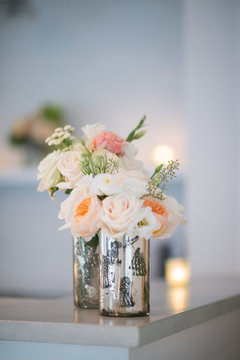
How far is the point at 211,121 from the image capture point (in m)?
3.12

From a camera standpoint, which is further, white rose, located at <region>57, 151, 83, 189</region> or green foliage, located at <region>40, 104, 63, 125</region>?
green foliage, located at <region>40, 104, 63, 125</region>

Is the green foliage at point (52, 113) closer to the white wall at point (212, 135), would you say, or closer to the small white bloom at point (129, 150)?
the white wall at point (212, 135)

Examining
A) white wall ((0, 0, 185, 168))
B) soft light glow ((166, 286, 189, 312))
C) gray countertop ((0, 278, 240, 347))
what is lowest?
Answer: gray countertop ((0, 278, 240, 347))

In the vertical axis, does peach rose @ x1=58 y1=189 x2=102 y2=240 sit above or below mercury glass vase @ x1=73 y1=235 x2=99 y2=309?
above

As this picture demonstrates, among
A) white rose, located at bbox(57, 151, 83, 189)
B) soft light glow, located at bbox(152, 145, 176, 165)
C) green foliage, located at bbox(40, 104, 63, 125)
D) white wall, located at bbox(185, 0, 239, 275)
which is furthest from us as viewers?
green foliage, located at bbox(40, 104, 63, 125)

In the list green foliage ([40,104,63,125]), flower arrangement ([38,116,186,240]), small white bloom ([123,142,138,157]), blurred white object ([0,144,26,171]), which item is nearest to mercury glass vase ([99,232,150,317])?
flower arrangement ([38,116,186,240])

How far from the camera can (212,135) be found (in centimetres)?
312

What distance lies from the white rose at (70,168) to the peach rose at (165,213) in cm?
17

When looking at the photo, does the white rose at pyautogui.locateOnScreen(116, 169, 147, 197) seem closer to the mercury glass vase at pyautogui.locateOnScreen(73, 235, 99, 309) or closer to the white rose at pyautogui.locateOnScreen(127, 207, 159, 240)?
the white rose at pyautogui.locateOnScreen(127, 207, 159, 240)

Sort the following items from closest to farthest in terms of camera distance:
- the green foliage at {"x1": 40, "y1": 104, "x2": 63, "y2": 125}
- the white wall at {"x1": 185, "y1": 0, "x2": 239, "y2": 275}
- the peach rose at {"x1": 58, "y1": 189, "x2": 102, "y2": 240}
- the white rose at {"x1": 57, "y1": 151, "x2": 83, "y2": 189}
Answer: the peach rose at {"x1": 58, "y1": 189, "x2": 102, "y2": 240}
the white rose at {"x1": 57, "y1": 151, "x2": 83, "y2": 189}
the white wall at {"x1": 185, "y1": 0, "x2": 239, "y2": 275}
the green foliage at {"x1": 40, "y1": 104, "x2": 63, "y2": 125}

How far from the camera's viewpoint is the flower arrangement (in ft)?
3.40

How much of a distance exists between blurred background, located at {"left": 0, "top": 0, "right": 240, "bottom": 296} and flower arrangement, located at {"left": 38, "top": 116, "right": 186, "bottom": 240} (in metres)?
1.91

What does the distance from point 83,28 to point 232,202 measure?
5.40 feet

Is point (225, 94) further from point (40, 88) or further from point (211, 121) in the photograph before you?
point (40, 88)
